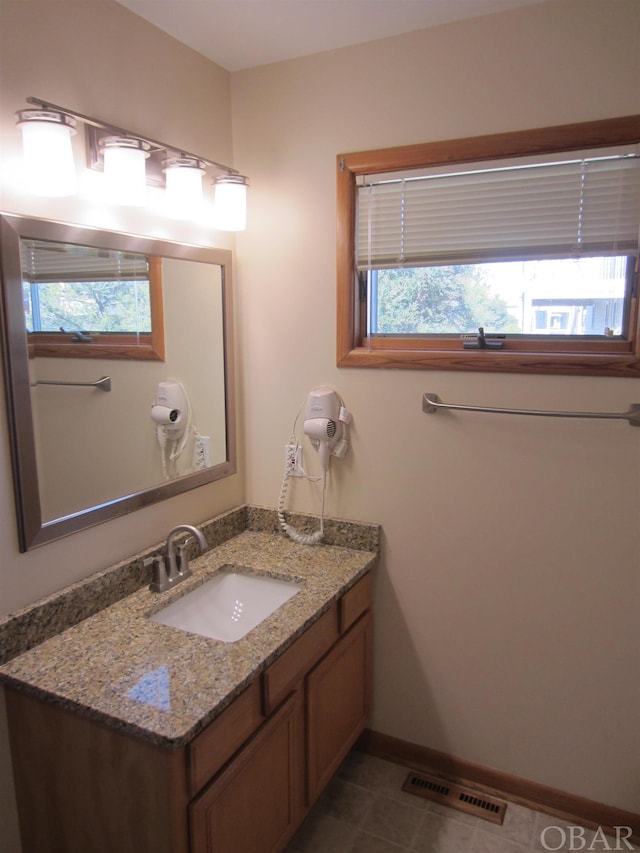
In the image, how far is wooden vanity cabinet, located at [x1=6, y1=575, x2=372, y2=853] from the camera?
129 cm

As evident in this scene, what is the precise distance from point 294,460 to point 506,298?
91 cm

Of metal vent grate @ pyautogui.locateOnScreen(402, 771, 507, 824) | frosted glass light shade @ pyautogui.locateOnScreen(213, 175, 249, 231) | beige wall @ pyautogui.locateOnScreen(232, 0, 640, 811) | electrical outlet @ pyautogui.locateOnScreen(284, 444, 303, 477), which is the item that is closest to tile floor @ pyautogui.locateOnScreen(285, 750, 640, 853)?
metal vent grate @ pyautogui.locateOnScreen(402, 771, 507, 824)

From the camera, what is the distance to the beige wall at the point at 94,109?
142 centimetres

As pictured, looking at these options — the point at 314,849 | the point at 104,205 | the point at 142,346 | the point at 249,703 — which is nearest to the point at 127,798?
the point at 249,703

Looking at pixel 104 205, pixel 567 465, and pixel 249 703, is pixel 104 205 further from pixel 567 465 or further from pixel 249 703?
pixel 567 465

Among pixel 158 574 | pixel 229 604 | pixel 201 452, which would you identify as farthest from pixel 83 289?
pixel 229 604

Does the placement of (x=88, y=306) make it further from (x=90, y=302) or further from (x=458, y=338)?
(x=458, y=338)

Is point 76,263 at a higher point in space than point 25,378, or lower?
higher

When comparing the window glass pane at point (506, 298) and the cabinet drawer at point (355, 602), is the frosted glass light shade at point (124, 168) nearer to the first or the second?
the window glass pane at point (506, 298)

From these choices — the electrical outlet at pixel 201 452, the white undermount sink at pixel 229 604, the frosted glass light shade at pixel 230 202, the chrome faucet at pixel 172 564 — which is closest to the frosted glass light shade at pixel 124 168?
the frosted glass light shade at pixel 230 202

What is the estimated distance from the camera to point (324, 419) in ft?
6.82

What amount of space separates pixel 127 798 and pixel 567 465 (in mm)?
1456

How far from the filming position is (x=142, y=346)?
182 centimetres

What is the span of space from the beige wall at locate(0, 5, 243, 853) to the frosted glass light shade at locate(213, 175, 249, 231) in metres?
0.11
